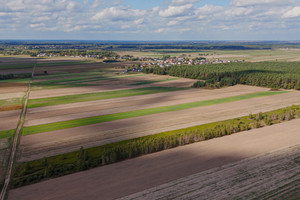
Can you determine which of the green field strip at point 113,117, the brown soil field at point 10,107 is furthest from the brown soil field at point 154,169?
the brown soil field at point 10,107

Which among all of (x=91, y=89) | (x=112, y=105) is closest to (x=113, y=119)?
(x=112, y=105)

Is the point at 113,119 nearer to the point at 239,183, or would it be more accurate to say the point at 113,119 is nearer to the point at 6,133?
the point at 6,133

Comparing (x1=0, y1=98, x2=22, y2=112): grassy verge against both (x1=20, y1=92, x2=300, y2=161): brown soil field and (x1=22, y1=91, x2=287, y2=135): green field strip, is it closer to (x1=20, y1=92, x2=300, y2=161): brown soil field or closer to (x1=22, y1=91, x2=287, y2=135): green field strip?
(x1=22, y1=91, x2=287, y2=135): green field strip

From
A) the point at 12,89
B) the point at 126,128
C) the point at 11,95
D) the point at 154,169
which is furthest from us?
the point at 12,89

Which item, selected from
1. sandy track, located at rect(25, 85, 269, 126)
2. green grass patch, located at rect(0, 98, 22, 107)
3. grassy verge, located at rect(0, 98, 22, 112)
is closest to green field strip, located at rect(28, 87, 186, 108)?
grassy verge, located at rect(0, 98, 22, 112)

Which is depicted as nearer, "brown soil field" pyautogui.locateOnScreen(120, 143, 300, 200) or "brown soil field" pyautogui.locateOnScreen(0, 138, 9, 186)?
"brown soil field" pyautogui.locateOnScreen(120, 143, 300, 200)

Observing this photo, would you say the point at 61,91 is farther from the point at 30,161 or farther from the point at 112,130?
the point at 30,161
